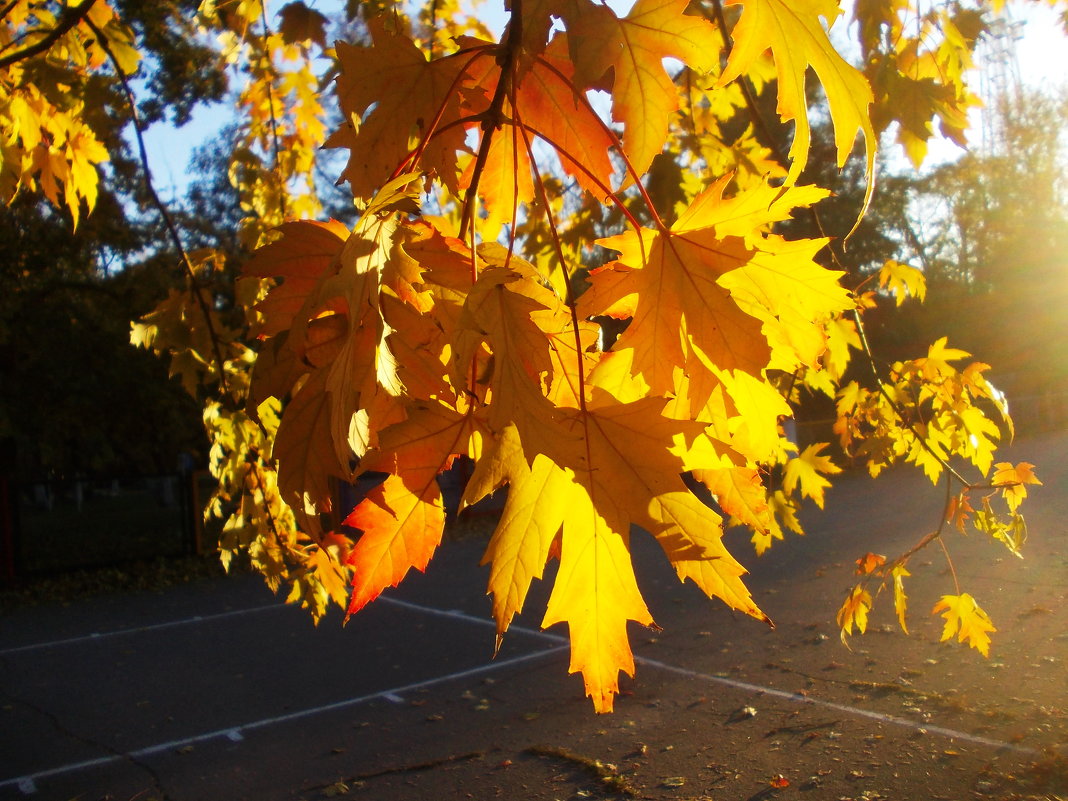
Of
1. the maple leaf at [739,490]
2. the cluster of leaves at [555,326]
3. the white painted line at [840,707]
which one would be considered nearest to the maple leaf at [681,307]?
the cluster of leaves at [555,326]

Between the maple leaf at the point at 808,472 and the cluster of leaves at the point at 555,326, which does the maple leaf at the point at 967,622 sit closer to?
the maple leaf at the point at 808,472

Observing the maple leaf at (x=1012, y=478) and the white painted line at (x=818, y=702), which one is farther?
the white painted line at (x=818, y=702)

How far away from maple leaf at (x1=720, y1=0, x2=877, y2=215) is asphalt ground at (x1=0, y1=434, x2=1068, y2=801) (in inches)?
150

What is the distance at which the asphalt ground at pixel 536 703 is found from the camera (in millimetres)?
4547

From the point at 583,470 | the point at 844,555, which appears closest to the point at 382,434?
the point at 583,470

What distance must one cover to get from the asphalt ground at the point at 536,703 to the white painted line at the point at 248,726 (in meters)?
0.02

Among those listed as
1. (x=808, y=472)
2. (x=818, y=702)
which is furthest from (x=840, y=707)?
(x=808, y=472)

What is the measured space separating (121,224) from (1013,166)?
2114 cm

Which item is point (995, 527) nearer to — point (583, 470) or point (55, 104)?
point (583, 470)

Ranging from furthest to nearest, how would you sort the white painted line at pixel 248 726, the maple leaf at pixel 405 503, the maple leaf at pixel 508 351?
the white painted line at pixel 248 726 → the maple leaf at pixel 405 503 → the maple leaf at pixel 508 351

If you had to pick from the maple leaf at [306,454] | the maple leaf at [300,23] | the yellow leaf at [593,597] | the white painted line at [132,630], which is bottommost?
the white painted line at [132,630]

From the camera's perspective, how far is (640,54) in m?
1.12

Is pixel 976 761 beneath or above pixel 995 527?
beneath

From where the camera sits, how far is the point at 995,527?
269 centimetres
